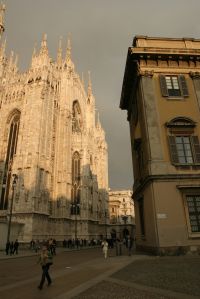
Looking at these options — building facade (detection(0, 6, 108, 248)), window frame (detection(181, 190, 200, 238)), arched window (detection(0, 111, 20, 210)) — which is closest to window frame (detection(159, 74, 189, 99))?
window frame (detection(181, 190, 200, 238))

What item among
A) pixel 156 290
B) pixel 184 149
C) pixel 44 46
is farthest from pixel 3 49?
pixel 156 290

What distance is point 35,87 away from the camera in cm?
4422

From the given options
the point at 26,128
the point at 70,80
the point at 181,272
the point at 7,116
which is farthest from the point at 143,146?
the point at 70,80

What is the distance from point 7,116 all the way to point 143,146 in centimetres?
3645

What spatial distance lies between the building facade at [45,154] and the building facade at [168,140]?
20.5 m

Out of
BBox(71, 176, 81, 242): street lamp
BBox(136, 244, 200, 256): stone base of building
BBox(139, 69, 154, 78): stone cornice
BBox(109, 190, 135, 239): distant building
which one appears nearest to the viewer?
BBox(136, 244, 200, 256): stone base of building

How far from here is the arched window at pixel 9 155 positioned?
133 ft

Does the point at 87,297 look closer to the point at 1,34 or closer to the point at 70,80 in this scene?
the point at 70,80

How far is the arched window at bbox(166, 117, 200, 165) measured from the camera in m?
17.0

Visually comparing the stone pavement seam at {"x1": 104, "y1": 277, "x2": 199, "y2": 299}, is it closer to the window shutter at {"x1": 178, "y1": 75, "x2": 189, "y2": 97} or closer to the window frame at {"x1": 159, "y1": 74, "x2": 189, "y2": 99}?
the window frame at {"x1": 159, "y1": 74, "x2": 189, "y2": 99}

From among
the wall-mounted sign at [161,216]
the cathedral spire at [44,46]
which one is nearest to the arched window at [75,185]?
the cathedral spire at [44,46]

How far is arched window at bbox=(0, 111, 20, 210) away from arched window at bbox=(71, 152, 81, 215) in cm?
1279

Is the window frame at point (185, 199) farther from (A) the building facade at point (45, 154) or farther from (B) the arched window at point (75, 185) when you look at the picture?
(B) the arched window at point (75, 185)

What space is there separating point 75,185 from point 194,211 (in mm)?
37070
